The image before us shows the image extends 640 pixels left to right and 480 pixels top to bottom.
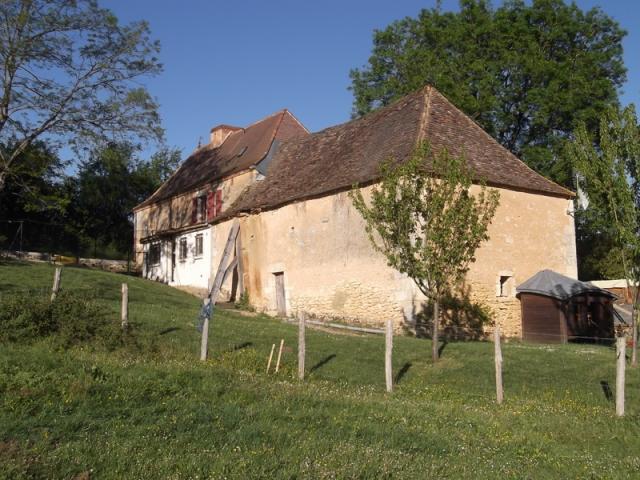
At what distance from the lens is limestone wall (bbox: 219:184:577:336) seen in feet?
69.2

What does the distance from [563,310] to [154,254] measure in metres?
21.9

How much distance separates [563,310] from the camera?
20.5 metres

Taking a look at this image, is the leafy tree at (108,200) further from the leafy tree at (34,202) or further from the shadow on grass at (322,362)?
the shadow on grass at (322,362)

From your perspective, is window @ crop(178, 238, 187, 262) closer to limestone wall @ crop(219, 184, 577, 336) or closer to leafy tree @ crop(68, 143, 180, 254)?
limestone wall @ crop(219, 184, 577, 336)

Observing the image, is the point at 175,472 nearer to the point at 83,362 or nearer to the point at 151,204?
the point at 83,362

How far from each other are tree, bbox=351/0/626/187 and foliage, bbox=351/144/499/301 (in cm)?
1634

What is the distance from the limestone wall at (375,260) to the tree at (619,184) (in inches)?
217

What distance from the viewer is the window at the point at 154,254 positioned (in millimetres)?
34844

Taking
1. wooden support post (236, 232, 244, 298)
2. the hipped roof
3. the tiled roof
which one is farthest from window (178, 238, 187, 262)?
wooden support post (236, 232, 244, 298)

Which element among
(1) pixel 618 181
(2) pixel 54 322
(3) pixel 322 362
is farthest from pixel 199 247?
(1) pixel 618 181

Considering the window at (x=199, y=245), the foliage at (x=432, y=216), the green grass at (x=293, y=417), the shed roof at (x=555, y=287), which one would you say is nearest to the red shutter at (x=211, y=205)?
the window at (x=199, y=245)

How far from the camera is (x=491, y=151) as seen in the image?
23531 millimetres

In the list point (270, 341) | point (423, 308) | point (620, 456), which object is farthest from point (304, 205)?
point (620, 456)

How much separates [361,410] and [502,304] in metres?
13.2
